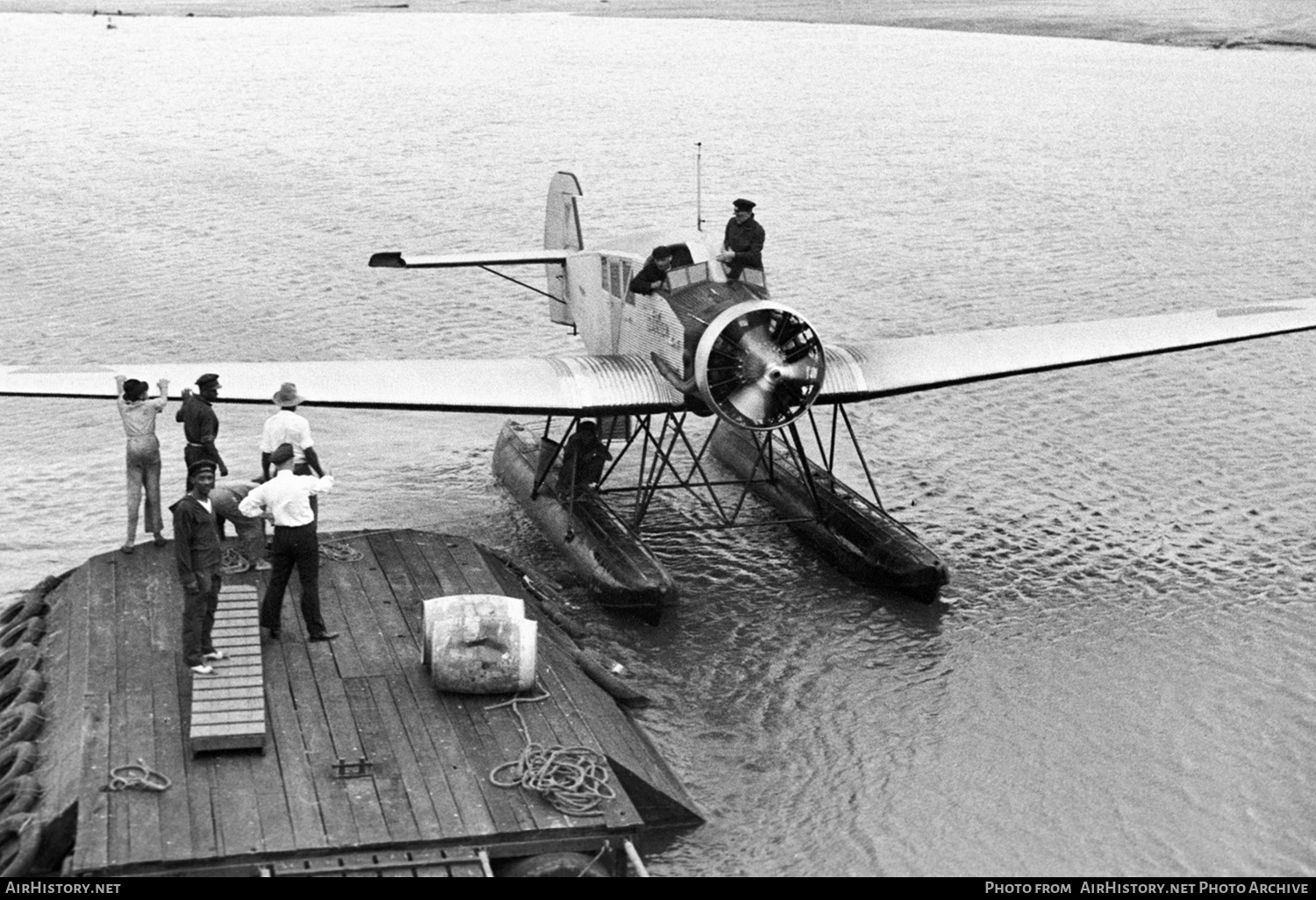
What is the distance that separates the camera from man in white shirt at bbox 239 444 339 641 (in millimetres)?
13039

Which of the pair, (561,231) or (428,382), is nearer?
(428,382)

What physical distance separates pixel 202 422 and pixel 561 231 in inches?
357

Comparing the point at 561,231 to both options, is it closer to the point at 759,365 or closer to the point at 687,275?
the point at 687,275

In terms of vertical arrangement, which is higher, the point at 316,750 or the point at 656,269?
the point at 656,269

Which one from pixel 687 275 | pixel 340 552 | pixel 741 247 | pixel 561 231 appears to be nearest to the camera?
pixel 340 552

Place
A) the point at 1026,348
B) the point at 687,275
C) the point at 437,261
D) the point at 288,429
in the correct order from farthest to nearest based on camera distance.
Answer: the point at 437,261 < the point at 1026,348 < the point at 687,275 < the point at 288,429

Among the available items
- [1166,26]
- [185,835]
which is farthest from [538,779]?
[1166,26]

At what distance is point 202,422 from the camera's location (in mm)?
14727

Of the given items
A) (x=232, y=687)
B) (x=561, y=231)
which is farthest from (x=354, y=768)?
(x=561, y=231)

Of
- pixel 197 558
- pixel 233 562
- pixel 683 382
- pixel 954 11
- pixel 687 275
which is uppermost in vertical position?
pixel 954 11

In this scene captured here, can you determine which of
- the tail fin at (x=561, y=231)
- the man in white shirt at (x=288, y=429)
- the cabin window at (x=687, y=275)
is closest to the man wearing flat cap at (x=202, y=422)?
the man in white shirt at (x=288, y=429)

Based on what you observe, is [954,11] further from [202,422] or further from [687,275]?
[202,422]

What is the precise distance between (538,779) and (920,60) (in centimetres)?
5396

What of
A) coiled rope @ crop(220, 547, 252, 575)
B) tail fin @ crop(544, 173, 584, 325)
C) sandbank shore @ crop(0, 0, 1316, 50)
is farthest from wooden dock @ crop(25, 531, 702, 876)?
sandbank shore @ crop(0, 0, 1316, 50)
